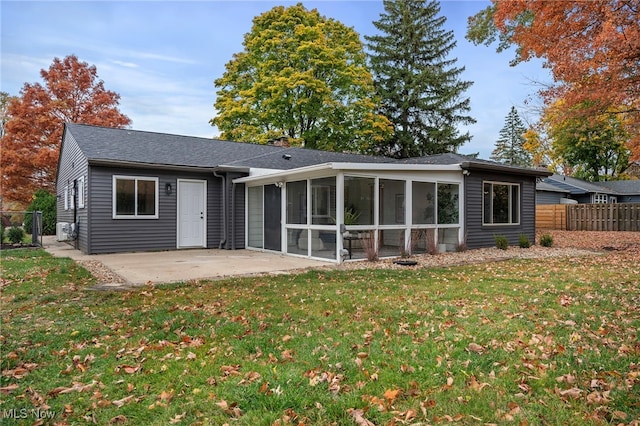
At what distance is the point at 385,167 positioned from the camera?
9.37 metres

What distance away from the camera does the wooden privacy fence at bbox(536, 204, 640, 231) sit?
1894 cm

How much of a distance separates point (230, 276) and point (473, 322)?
174 inches

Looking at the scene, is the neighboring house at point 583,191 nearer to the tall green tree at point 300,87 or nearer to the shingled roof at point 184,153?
the tall green tree at point 300,87

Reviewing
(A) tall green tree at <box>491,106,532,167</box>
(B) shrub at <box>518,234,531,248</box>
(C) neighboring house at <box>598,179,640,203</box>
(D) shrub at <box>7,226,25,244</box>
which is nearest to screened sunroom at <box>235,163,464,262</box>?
(B) shrub at <box>518,234,531,248</box>

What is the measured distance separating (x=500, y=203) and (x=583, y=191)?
1786cm

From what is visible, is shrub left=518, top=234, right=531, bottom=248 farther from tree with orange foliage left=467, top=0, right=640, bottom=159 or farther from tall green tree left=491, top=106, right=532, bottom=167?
tall green tree left=491, top=106, right=532, bottom=167

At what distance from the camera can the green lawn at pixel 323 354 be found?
2.53 m

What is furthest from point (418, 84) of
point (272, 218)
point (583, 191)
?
point (272, 218)

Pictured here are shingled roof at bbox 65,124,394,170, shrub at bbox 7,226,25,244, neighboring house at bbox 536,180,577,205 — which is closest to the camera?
shingled roof at bbox 65,124,394,170

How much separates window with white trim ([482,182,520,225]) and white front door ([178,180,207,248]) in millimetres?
8744

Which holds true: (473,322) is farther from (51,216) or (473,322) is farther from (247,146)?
(51,216)

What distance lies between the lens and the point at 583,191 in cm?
2619

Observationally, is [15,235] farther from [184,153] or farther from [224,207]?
[224,207]

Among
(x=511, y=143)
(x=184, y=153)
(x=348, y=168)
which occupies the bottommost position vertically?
(x=348, y=168)
